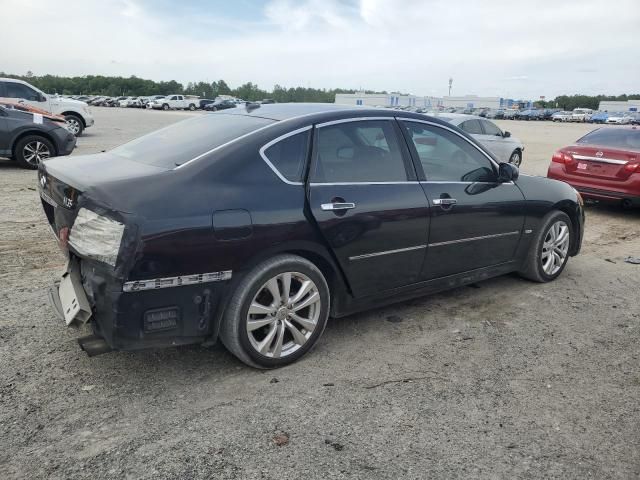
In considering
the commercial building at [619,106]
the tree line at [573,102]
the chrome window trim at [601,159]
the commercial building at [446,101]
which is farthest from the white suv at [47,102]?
the tree line at [573,102]

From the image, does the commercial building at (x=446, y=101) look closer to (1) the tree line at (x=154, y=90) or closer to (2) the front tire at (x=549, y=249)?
(1) the tree line at (x=154, y=90)

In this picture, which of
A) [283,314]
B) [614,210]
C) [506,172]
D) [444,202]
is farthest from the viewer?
[614,210]

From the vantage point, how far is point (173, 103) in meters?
62.2

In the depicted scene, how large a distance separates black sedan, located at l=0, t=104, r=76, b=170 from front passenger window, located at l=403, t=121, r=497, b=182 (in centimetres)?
877

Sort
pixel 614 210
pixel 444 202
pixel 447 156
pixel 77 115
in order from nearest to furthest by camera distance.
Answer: pixel 444 202, pixel 447 156, pixel 614 210, pixel 77 115

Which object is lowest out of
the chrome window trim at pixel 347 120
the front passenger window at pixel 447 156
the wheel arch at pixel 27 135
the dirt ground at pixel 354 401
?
the dirt ground at pixel 354 401

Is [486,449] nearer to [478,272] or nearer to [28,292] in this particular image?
[478,272]

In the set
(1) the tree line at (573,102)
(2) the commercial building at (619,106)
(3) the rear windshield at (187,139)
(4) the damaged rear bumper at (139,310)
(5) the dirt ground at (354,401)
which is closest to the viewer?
(5) the dirt ground at (354,401)

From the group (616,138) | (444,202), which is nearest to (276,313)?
(444,202)

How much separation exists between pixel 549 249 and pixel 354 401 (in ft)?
9.89

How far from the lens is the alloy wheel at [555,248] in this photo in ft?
17.0

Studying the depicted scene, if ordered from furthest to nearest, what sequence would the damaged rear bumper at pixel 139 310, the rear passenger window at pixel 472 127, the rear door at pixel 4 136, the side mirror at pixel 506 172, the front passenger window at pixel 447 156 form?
1. the rear passenger window at pixel 472 127
2. the rear door at pixel 4 136
3. the side mirror at pixel 506 172
4. the front passenger window at pixel 447 156
5. the damaged rear bumper at pixel 139 310

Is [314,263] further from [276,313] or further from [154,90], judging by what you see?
[154,90]

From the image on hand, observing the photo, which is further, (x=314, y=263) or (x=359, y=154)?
(x=359, y=154)
